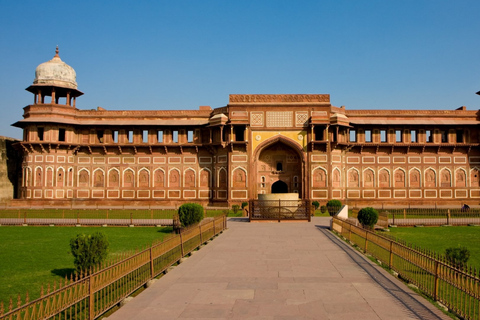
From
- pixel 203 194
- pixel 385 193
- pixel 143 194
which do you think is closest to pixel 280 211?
pixel 203 194

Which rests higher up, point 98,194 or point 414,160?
point 414,160

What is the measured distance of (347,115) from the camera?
3141 cm

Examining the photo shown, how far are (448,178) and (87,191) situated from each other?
90.0 ft

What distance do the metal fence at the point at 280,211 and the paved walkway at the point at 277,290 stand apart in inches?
338

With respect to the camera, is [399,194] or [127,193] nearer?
[399,194]

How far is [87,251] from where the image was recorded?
8219 millimetres

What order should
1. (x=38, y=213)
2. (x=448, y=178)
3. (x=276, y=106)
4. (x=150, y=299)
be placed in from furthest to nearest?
(x=448, y=178) → (x=276, y=106) → (x=38, y=213) → (x=150, y=299)

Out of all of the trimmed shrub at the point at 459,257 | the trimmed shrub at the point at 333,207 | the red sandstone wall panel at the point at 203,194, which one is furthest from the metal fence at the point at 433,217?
the red sandstone wall panel at the point at 203,194

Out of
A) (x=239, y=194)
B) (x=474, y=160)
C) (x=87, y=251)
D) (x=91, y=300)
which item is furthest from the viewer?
→ (x=474, y=160)

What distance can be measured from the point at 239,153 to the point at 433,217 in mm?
13465

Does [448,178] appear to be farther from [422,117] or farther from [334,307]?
[334,307]

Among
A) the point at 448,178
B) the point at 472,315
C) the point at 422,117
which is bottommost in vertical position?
the point at 472,315

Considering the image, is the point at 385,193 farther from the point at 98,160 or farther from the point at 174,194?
the point at 98,160

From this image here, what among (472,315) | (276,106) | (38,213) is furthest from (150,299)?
(276,106)
